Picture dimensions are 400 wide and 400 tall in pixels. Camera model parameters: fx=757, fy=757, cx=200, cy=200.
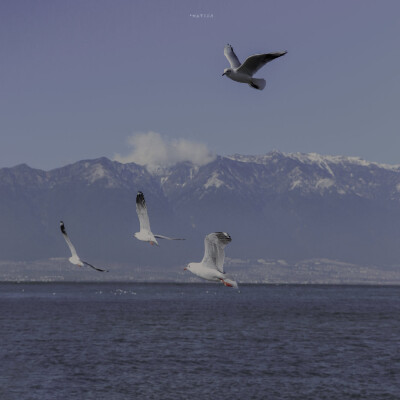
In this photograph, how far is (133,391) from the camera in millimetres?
80562

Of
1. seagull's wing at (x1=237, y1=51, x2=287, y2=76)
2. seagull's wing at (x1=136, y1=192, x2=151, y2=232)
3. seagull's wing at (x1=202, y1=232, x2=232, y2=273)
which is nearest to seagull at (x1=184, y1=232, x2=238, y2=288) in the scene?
seagull's wing at (x1=202, y1=232, x2=232, y2=273)

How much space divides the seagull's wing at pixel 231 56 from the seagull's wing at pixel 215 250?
6.22 meters

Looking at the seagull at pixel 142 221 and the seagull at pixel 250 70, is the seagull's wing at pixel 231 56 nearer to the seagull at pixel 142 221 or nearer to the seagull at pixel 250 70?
the seagull at pixel 250 70

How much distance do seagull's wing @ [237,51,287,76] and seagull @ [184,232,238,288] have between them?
5.13 meters

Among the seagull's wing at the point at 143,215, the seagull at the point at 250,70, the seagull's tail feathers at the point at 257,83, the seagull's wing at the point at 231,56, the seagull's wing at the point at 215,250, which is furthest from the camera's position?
the seagull's wing at the point at 143,215

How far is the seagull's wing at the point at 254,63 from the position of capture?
70.4ft

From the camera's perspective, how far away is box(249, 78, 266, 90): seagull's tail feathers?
883 inches

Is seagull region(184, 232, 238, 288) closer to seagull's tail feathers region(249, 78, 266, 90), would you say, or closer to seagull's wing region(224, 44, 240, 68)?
seagull's tail feathers region(249, 78, 266, 90)

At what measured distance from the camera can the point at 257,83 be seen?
74.6 ft

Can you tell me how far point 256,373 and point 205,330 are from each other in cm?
6968

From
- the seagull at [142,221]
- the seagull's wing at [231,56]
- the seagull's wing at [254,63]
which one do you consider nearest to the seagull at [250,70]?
the seagull's wing at [254,63]

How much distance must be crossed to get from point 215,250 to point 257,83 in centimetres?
519

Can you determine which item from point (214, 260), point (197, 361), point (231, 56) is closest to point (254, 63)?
point (231, 56)

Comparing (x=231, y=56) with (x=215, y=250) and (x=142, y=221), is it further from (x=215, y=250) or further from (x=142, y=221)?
(x=215, y=250)
